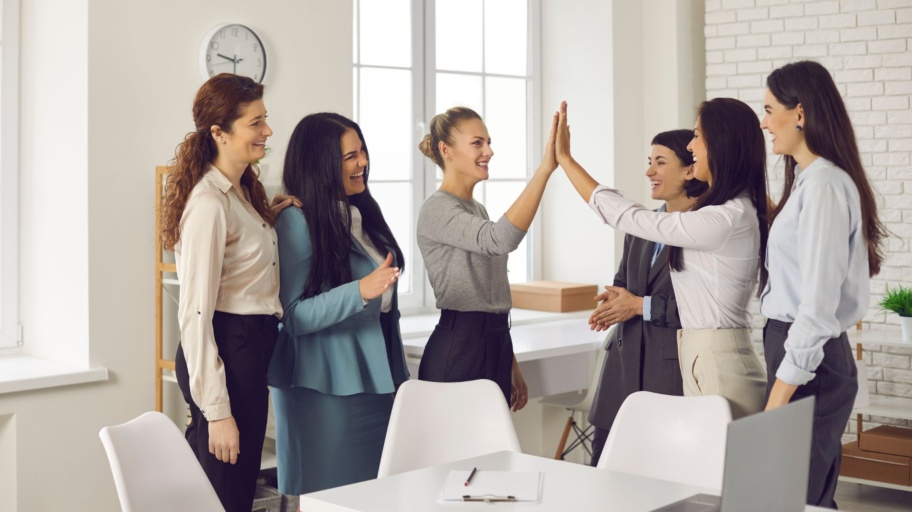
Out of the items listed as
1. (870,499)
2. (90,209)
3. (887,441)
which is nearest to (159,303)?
(90,209)

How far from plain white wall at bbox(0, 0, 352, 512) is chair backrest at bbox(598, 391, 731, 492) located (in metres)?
2.01

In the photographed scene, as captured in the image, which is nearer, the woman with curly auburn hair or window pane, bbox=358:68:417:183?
the woman with curly auburn hair

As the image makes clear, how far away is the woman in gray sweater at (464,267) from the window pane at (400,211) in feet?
6.37

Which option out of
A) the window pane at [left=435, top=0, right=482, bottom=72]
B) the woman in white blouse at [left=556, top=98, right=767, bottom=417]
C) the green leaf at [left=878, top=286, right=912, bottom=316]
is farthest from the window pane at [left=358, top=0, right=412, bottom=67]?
the green leaf at [left=878, top=286, right=912, bottom=316]

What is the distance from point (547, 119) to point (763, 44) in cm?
127

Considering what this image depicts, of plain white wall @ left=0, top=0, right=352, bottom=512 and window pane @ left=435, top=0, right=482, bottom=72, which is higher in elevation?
window pane @ left=435, top=0, right=482, bottom=72

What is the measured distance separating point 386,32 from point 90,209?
6.68ft

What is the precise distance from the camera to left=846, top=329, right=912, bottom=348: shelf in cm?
475

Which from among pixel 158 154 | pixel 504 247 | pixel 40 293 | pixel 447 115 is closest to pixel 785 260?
pixel 504 247

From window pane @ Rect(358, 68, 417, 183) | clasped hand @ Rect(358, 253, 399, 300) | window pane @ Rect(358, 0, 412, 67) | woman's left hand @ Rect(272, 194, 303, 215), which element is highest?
window pane @ Rect(358, 0, 412, 67)

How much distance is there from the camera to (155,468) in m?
2.32

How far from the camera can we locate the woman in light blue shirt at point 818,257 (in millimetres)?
2416

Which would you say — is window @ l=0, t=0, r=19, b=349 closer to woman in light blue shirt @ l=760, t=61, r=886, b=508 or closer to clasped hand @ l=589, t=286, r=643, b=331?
clasped hand @ l=589, t=286, r=643, b=331

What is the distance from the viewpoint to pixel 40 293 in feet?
13.0
